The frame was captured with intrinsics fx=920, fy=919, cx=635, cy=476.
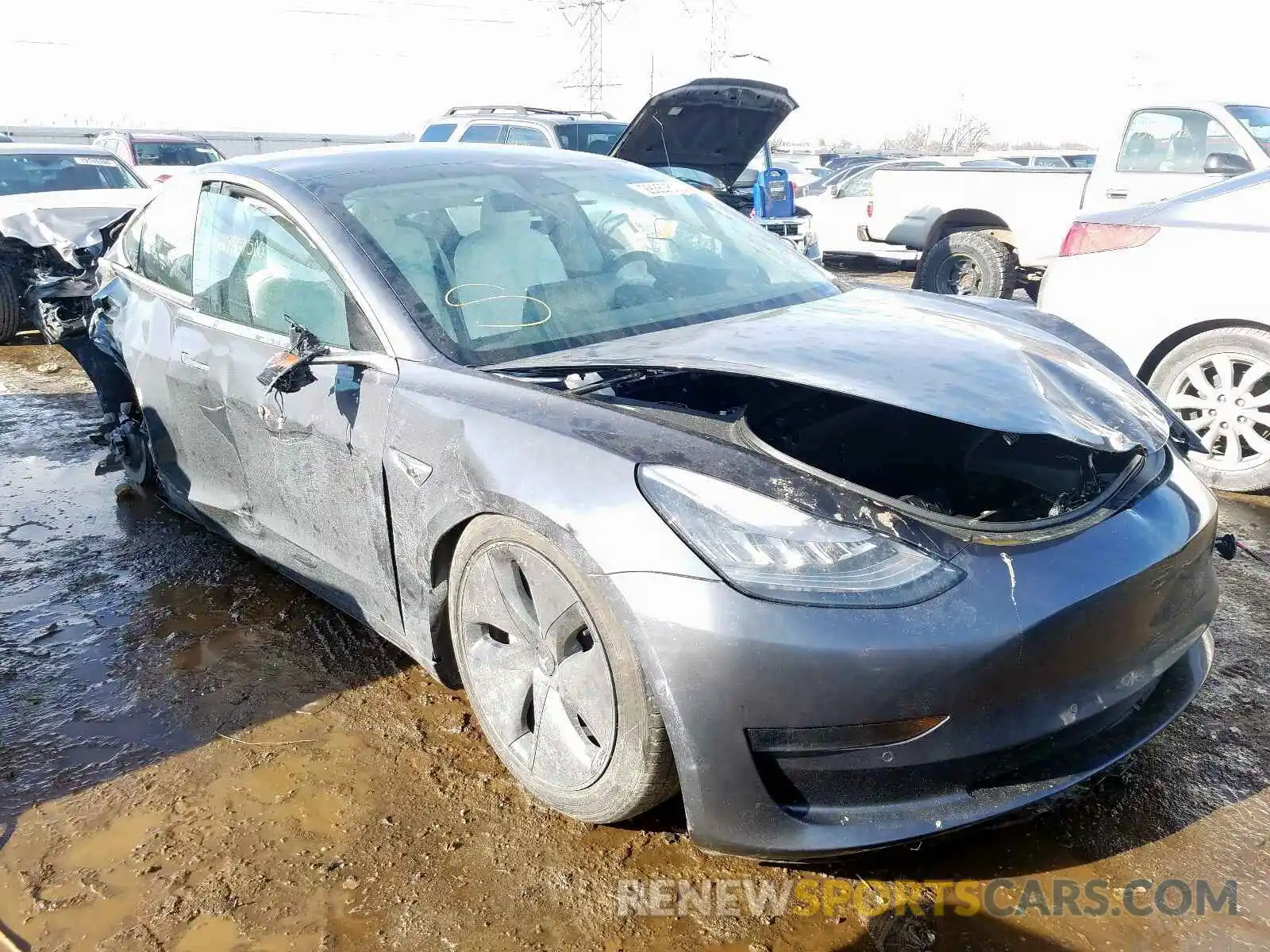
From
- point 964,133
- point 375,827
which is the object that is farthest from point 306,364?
point 964,133

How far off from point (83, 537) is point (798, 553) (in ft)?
11.6

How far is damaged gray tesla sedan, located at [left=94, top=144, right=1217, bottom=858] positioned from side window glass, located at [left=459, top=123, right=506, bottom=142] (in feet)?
26.0

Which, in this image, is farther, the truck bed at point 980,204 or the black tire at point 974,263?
the black tire at point 974,263

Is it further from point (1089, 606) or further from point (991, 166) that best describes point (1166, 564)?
point (991, 166)

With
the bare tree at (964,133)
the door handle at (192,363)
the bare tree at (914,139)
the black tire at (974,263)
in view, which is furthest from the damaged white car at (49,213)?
the bare tree at (914,139)

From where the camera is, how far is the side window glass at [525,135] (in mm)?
10289

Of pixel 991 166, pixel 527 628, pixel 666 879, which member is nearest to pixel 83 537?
pixel 527 628

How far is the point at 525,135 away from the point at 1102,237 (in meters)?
7.44

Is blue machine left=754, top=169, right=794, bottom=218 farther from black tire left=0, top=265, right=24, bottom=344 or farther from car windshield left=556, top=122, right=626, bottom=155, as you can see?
black tire left=0, top=265, right=24, bottom=344

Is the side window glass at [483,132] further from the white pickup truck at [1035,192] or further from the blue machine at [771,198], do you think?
the white pickup truck at [1035,192]

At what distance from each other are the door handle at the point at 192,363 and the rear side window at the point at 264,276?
0.56 feet

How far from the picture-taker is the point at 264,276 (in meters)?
2.90

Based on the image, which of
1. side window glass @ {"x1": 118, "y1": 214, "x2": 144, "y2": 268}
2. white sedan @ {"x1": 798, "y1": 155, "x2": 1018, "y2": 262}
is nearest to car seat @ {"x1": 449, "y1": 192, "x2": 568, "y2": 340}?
side window glass @ {"x1": 118, "y1": 214, "x2": 144, "y2": 268}

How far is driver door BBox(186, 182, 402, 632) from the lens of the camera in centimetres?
249
